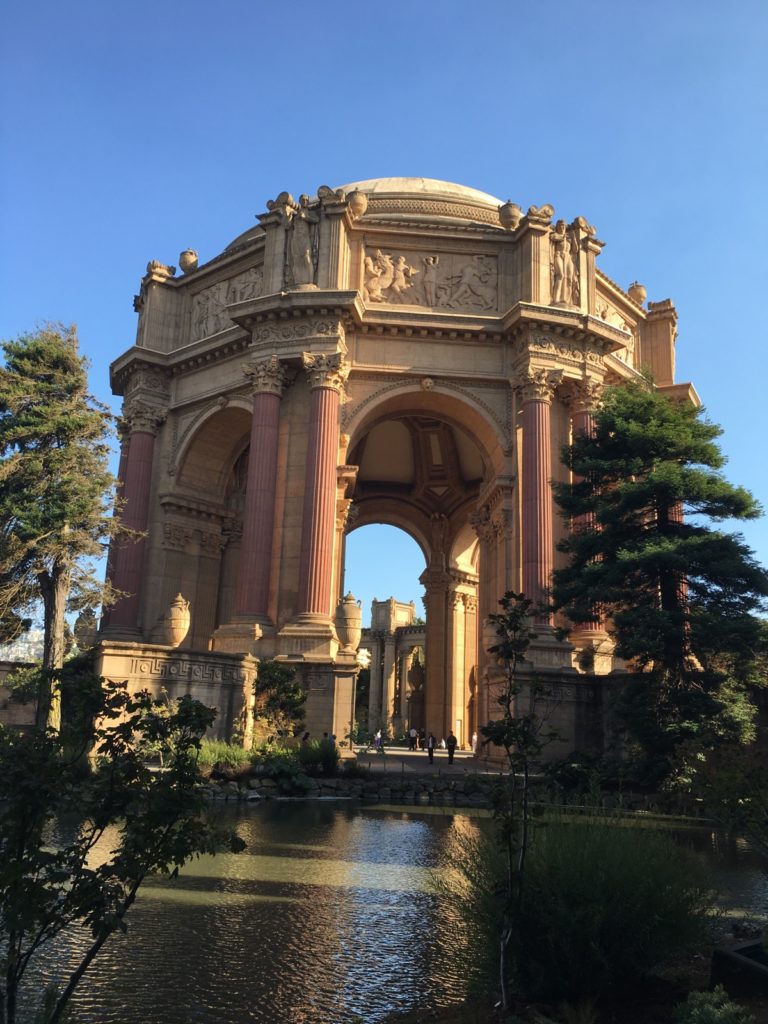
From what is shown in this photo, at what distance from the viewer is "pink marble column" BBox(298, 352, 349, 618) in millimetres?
25078

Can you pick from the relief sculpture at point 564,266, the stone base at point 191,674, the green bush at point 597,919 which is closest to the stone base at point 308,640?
the stone base at point 191,674

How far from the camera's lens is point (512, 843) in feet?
17.1

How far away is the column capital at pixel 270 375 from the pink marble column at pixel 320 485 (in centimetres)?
85

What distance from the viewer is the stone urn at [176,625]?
2334 centimetres

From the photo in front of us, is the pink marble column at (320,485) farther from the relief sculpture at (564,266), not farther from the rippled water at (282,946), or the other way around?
the rippled water at (282,946)

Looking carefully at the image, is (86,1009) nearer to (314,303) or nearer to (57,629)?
(57,629)

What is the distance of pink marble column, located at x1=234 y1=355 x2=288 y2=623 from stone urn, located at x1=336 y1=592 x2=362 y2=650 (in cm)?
232

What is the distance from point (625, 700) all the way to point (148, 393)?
21189 millimetres

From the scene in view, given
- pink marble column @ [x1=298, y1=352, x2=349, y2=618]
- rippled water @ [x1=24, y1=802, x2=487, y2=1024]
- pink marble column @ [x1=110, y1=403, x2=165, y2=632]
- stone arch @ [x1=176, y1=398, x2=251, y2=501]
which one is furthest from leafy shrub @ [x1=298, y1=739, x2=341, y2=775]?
stone arch @ [x1=176, y1=398, x2=251, y2=501]

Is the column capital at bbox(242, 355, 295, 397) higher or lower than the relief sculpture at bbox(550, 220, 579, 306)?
lower

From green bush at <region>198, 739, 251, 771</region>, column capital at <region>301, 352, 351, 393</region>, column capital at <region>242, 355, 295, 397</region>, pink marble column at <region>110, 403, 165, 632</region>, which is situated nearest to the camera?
green bush at <region>198, 739, 251, 771</region>

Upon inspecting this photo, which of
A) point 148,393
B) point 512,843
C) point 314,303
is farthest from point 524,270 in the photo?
point 512,843

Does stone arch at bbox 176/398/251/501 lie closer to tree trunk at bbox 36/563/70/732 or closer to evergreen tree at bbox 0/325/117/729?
evergreen tree at bbox 0/325/117/729

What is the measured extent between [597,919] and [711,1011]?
83 cm
